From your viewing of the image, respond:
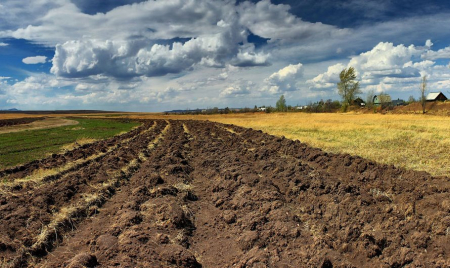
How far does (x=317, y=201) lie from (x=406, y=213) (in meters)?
2.07

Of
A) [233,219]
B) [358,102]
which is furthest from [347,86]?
[233,219]

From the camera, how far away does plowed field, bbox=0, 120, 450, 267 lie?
5.32 metres

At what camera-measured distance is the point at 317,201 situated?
7.94 meters

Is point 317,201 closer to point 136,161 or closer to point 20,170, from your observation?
point 136,161

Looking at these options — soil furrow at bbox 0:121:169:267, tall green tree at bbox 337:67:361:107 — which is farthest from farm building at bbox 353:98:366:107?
soil furrow at bbox 0:121:169:267

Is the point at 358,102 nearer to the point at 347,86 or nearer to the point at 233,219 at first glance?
the point at 347,86

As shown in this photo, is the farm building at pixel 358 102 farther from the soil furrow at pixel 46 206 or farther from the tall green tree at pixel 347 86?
the soil furrow at pixel 46 206

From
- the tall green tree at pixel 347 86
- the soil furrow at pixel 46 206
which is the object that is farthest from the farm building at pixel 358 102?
the soil furrow at pixel 46 206

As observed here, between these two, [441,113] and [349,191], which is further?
[441,113]

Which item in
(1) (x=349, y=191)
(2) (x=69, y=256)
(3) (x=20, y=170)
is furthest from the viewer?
(3) (x=20, y=170)

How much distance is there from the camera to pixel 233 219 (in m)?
7.30

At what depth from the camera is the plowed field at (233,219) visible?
5.32 metres

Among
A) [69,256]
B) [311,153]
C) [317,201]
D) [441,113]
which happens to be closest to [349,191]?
[317,201]

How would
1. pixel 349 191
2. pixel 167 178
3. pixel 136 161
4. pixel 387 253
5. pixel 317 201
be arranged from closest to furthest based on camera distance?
pixel 387 253, pixel 317 201, pixel 349 191, pixel 167 178, pixel 136 161
